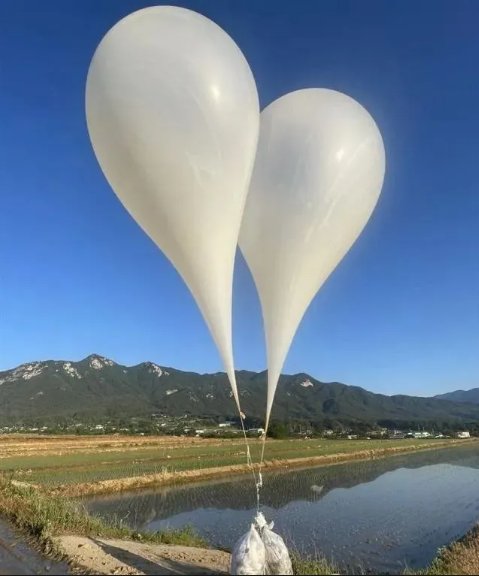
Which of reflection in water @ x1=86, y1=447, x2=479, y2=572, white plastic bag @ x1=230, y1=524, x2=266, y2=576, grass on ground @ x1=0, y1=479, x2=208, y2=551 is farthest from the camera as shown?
reflection in water @ x1=86, y1=447, x2=479, y2=572

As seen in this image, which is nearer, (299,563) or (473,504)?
(299,563)

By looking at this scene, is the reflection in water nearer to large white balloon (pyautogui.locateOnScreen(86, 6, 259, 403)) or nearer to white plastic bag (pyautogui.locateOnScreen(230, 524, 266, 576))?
white plastic bag (pyautogui.locateOnScreen(230, 524, 266, 576))

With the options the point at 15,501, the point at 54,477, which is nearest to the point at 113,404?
the point at 54,477

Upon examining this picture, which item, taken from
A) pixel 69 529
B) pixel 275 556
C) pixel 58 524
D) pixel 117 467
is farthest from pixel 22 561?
pixel 117 467

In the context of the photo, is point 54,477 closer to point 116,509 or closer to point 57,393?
point 116,509

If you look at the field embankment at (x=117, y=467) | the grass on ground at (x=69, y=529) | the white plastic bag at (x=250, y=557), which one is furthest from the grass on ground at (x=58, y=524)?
the field embankment at (x=117, y=467)

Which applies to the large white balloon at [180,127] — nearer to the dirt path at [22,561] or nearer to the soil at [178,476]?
the dirt path at [22,561]

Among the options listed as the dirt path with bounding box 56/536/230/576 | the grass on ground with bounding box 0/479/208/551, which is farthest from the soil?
the dirt path with bounding box 56/536/230/576

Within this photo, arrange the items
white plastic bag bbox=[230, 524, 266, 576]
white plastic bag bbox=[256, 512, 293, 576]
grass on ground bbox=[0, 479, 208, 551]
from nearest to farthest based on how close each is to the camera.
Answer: white plastic bag bbox=[230, 524, 266, 576] < white plastic bag bbox=[256, 512, 293, 576] < grass on ground bbox=[0, 479, 208, 551]
